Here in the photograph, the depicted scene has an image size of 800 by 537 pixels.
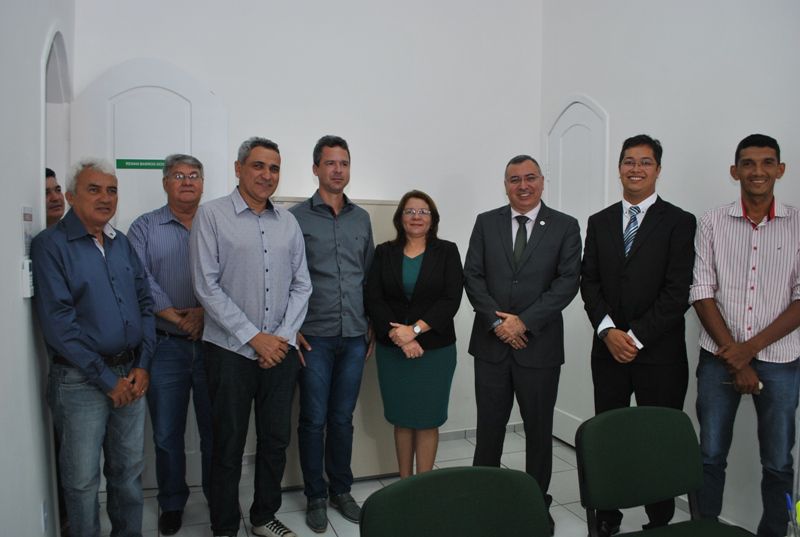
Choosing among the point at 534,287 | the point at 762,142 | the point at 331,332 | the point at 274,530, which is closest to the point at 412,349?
the point at 331,332

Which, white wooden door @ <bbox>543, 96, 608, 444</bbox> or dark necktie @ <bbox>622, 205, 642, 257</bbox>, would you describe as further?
white wooden door @ <bbox>543, 96, 608, 444</bbox>

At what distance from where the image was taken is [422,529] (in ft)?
4.44

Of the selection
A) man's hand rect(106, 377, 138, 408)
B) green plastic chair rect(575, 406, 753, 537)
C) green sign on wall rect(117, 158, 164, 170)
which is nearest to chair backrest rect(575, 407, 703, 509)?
green plastic chair rect(575, 406, 753, 537)

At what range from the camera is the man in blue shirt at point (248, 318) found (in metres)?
2.58

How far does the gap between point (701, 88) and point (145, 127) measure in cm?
341

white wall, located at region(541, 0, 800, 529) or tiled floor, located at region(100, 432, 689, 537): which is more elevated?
white wall, located at region(541, 0, 800, 529)

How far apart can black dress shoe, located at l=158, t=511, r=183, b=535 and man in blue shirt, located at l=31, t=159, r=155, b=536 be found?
20.3 inches

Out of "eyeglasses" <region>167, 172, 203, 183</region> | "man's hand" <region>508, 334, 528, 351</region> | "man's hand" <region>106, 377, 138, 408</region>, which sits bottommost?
"man's hand" <region>106, 377, 138, 408</region>

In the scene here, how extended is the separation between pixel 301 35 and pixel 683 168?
2733 millimetres

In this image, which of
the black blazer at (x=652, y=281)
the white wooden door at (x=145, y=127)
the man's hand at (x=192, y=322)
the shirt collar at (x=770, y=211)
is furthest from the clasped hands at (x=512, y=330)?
the white wooden door at (x=145, y=127)

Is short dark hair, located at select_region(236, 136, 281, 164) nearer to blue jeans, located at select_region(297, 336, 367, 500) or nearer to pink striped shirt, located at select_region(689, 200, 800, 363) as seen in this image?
blue jeans, located at select_region(297, 336, 367, 500)

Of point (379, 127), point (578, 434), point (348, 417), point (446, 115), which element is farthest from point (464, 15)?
point (578, 434)

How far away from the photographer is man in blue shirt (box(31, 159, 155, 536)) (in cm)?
216

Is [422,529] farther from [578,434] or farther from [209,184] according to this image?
[209,184]
